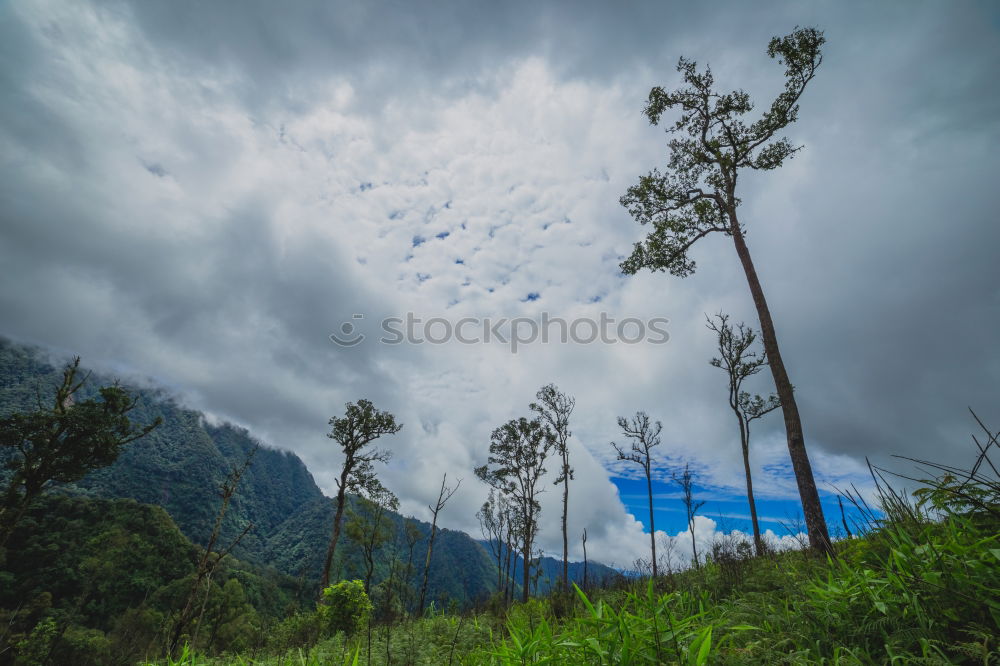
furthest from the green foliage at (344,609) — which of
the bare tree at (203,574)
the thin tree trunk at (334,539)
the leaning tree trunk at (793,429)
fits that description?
the leaning tree trunk at (793,429)

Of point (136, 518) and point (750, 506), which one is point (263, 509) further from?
point (750, 506)

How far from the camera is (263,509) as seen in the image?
421 feet

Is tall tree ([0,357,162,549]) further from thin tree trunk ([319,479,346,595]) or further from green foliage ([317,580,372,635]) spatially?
green foliage ([317,580,372,635])

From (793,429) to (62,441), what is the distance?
27.6 m

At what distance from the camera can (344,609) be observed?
1377 cm

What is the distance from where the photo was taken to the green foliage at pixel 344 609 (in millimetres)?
13672

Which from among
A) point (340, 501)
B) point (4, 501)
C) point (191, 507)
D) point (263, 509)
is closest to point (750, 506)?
point (340, 501)

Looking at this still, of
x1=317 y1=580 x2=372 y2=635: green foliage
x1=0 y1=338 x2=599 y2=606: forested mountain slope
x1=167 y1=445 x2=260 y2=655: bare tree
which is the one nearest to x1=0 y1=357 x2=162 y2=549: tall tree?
x1=167 y1=445 x2=260 y2=655: bare tree

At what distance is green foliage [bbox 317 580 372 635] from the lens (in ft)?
44.9

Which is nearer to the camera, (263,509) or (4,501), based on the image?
(4,501)

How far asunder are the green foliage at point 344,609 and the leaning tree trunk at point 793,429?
14.1m

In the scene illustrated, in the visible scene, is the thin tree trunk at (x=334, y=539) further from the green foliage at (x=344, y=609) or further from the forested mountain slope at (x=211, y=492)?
the forested mountain slope at (x=211, y=492)

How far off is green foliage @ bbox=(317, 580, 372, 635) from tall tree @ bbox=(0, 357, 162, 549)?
35.0 feet

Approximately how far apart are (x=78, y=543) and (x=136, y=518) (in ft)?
18.2
